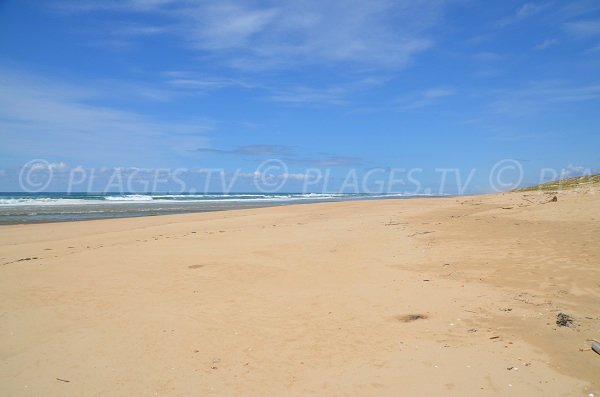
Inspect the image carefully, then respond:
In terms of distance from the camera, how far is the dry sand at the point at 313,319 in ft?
14.4

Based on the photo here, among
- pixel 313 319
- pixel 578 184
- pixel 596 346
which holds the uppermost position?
pixel 578 184

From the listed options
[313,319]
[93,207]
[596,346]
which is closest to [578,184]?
[596,346]

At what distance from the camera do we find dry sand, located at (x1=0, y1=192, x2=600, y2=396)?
4.39 meters

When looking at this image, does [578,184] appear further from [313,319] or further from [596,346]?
[313,319]

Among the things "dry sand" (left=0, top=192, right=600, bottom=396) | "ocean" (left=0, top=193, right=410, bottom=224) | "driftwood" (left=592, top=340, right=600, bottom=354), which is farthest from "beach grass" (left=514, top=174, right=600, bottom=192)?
"ocean" (left=0, top=193, right=410, bottom=224)

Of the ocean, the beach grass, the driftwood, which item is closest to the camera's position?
the driftwood

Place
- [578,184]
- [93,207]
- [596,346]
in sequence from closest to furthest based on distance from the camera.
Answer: [596,346] → [578,184] → [93,207]

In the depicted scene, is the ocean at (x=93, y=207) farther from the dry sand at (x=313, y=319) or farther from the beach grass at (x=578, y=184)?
the beach grass at (x=578, y=184)

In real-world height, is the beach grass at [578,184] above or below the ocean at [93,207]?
above

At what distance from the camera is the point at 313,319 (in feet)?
20.2

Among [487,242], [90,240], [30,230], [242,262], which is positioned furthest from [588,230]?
[30,230]

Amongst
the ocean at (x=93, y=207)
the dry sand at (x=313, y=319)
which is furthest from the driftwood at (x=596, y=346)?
the ocean at (x=93, y=207)

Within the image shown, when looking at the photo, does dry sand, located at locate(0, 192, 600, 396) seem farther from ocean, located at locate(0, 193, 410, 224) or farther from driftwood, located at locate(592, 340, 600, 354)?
ocean, located at locate(0, 193, 410, 224)

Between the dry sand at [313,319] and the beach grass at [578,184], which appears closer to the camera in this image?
the dry sand at [313,319]
